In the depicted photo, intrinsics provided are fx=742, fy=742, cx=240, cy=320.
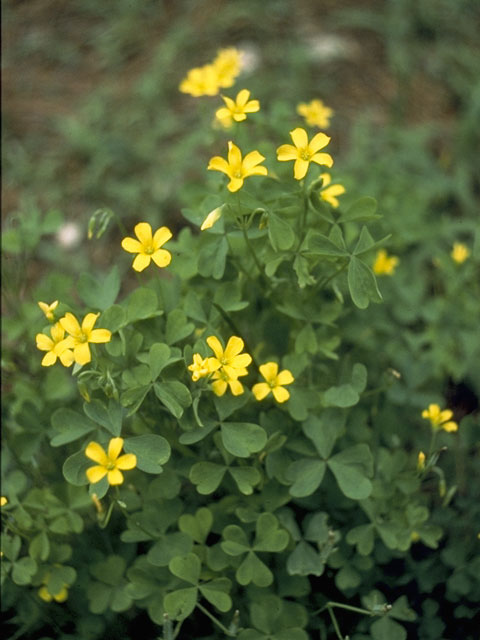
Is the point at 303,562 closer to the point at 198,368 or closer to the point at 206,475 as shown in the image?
the point at 206,475

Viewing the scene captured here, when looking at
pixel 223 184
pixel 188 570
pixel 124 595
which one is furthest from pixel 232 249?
pixel 124 595

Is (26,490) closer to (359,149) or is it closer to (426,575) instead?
(426,575)

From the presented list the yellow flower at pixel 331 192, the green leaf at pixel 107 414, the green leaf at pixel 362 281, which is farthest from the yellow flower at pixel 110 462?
the yellow flower at pixel 331 192

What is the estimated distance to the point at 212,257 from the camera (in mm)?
1902

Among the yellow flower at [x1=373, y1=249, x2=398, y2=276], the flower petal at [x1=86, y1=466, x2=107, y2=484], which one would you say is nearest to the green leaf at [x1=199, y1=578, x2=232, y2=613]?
the flower petal at [x1=86, y1=466, x2=107, y2=484]

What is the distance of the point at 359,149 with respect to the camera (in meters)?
3.37

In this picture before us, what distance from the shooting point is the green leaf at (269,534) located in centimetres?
183

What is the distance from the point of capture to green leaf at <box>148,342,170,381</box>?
1725 mm

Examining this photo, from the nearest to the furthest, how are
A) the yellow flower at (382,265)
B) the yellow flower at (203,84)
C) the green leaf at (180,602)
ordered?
the green leaf at (180,602) → the yellow flower at (203,84) → the yellow flower at (382,265)

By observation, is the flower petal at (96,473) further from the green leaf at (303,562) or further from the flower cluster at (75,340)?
the green leaf at (303,562)

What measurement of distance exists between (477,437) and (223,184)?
1020 mm

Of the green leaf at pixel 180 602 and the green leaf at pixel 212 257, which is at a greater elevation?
the green leaf at pixel 212 257

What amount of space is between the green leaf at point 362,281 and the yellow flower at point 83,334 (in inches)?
23.0

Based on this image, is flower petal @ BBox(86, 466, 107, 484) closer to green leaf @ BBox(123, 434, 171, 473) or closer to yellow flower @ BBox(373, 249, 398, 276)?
green leaf @ BBox(123, 434, 171, 473)
